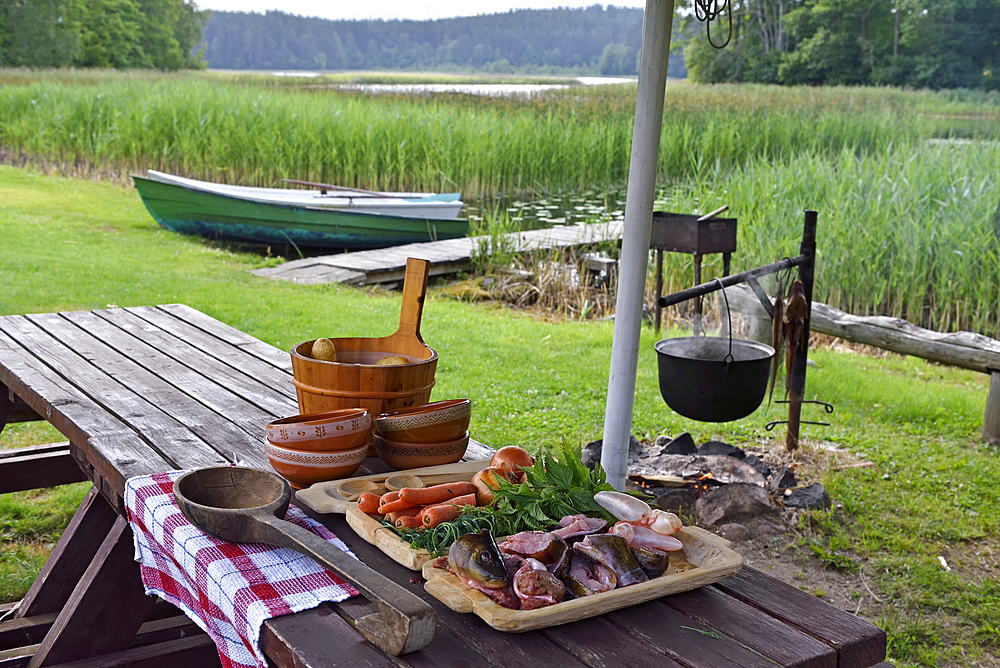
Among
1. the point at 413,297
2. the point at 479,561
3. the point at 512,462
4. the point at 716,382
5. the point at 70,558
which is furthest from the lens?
the point at 716,382

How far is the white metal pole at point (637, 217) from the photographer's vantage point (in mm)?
2121

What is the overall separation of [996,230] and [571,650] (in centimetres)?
634

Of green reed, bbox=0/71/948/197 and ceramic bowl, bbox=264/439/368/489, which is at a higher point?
green reed, bbox=0/71/948/197

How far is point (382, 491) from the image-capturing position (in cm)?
147

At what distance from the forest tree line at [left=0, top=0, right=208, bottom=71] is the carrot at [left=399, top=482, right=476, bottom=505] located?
45.9 m

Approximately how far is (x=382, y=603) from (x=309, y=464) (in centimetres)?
51

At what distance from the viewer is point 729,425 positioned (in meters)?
4.50

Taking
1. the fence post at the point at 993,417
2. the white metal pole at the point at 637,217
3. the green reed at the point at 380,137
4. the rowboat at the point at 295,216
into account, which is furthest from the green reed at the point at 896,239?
the white metal pole at the point at 637,217

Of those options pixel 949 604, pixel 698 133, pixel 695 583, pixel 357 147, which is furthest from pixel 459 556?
pixel 698 133

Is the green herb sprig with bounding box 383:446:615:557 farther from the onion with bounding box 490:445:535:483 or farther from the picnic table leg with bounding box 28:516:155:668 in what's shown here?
the picnic table leg with bounding box 28:516:155:668

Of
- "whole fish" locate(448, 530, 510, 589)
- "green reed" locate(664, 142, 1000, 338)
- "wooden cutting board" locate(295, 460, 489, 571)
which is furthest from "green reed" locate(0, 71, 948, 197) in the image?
"whole fish" locate(448, 530, 510, 589)

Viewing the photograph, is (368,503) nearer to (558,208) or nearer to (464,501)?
(464,501)

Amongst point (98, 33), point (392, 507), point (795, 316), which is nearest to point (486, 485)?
point (392, 507)

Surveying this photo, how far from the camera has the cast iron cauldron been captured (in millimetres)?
3066
